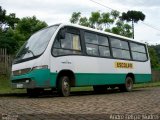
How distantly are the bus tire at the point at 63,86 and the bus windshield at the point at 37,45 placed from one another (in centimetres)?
140

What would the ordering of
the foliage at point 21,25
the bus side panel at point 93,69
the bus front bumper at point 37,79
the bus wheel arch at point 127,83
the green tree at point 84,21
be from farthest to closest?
1. the green tree at point 84,21
2. the foliage at point 21,25
3. the bus wheel arch at point 127,83
4. the bus side panel at point 93,69
5. the bus front bumper at point 37,79

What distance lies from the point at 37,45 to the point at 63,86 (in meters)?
1.87

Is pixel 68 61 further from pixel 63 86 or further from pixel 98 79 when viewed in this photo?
pixel 98 79

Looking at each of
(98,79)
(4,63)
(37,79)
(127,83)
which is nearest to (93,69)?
(98,79)

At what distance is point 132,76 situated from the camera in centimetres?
2123

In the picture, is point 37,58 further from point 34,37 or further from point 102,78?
point 102,78

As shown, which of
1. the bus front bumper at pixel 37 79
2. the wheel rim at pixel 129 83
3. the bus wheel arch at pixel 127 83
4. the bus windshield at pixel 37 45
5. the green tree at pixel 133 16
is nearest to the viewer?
the bus front bumper at pixel 37 79

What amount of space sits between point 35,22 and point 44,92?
45.4 m

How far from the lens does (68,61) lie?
14914 millimetres

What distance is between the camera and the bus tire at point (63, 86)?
14443mm

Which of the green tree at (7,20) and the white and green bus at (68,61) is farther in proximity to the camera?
the green tree at (7,20)

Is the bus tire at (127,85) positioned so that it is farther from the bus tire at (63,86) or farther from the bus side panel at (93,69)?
the bus tire at (63,86)

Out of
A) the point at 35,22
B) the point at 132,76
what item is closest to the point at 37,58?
the point at 132,76

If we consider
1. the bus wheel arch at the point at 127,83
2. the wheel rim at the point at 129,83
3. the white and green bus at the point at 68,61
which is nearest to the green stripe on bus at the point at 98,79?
the white and green bus at the point at 68,61
